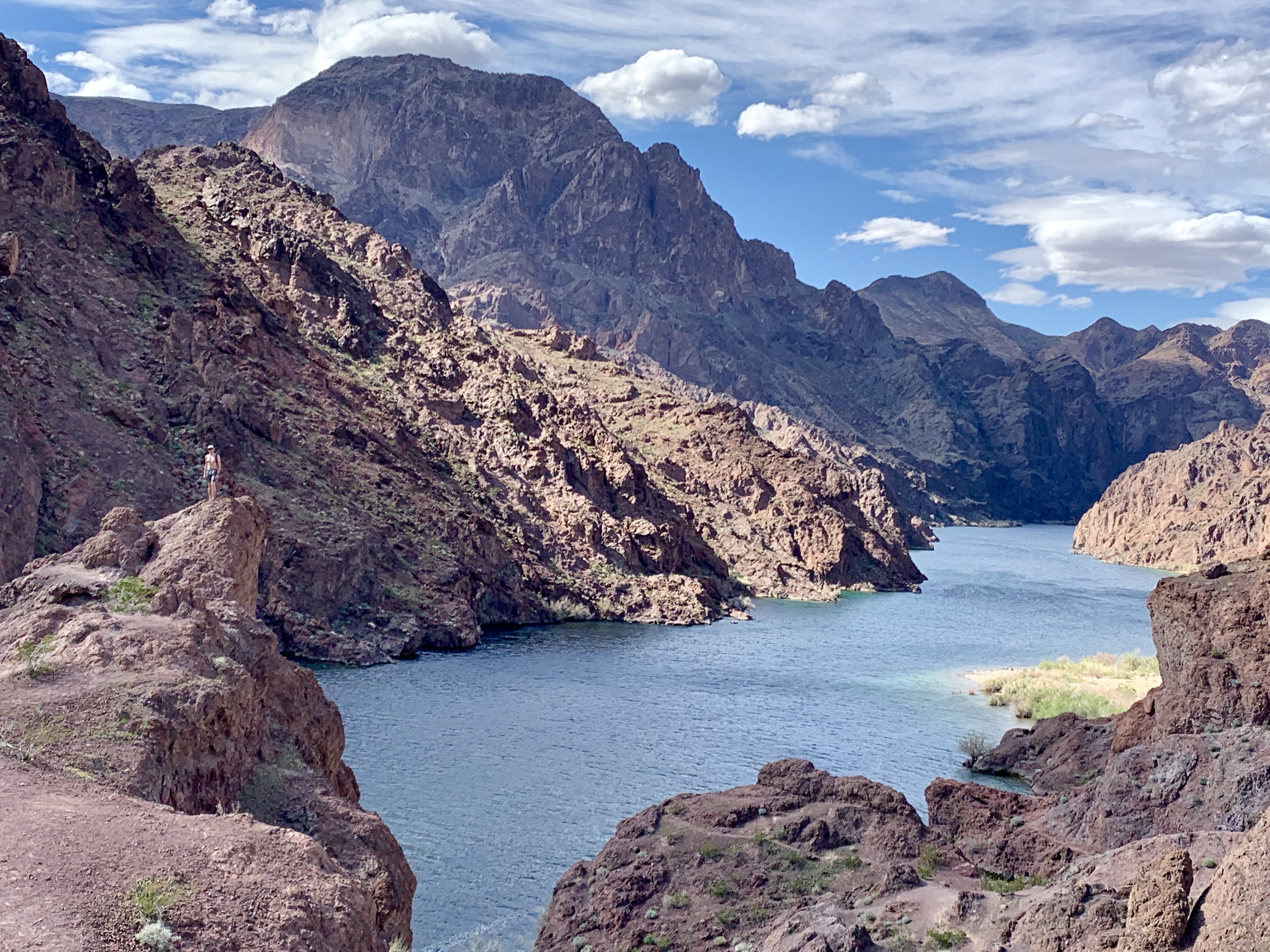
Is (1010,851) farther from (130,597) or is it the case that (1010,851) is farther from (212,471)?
(212,471)

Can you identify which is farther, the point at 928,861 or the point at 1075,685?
the point at 1075,685

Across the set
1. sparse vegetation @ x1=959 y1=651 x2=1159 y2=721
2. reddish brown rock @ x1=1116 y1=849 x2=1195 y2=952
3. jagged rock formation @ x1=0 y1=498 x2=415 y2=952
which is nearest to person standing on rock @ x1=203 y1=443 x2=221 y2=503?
jagged rock formation @ x1=0 y1=498 x2=415 y2=952

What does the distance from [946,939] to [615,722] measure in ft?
105

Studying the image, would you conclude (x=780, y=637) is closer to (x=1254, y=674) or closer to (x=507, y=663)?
(x=507, y=663)

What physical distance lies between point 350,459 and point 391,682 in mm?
22133

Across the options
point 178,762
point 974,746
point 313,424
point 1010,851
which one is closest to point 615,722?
point 974,746

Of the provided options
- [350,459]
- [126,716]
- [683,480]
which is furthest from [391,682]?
[683,480]

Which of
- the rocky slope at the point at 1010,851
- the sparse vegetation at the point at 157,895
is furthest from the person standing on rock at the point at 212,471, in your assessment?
the sparse vegetation at the point at 157,895

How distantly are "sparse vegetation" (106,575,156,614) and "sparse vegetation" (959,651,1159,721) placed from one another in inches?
1518

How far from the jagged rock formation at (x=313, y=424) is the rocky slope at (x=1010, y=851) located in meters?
33.9

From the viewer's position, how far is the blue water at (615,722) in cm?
3200

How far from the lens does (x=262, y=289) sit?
284 feet

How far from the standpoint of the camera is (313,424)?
73.2 meters

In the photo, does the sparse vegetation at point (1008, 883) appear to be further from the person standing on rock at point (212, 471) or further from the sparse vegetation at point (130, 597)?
the person standing on rock at point (212, 471)
